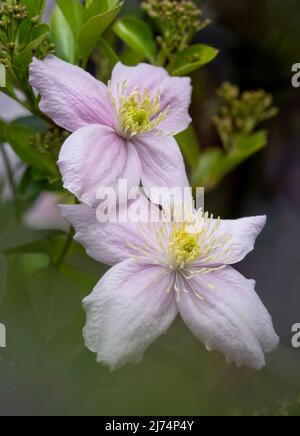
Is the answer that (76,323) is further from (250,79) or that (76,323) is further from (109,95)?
(250,79)

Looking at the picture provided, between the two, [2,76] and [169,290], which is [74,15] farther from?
[169,290]

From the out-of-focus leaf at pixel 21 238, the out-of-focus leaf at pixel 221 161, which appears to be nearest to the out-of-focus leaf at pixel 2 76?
the out-of-focus leaf at pixel 21 238

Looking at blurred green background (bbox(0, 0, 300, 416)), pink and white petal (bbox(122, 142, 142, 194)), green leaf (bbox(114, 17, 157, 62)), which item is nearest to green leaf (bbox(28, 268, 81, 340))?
blurred green background (bbox(0, 0, 300, 416))

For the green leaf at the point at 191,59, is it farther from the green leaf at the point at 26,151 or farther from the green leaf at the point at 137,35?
the green leaf at the point at 26,151

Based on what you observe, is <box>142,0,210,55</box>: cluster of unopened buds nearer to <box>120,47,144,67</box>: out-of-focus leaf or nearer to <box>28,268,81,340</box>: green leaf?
<box>120,47,144,67</box>: out-of-focus leaf

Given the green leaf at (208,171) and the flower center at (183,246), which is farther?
the green leaf at (208,171)
